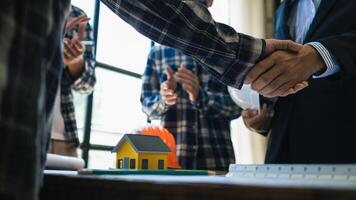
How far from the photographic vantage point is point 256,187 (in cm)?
29

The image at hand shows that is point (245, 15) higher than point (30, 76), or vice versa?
point (245, 15)

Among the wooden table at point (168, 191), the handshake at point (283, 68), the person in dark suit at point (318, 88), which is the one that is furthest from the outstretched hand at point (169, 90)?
the wooden table at point (168, 191)

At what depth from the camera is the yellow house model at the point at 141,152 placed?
77 centimetres

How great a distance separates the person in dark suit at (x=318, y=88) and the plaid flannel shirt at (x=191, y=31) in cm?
8

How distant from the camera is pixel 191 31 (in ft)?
2.22

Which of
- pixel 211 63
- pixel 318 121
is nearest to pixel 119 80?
pixel 318 121

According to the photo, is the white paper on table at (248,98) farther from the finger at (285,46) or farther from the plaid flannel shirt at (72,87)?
the plaid flannel shirt at (72,87)

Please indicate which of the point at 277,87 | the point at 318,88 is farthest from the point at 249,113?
the point at 277,87

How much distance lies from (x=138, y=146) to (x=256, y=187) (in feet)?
1.70

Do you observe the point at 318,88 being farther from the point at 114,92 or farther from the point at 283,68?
the point at 114,92

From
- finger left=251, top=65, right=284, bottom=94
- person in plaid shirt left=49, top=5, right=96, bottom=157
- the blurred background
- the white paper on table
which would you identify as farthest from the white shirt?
finger left=251, top=65, right=284, bottom=94

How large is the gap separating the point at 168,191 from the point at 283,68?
570mm

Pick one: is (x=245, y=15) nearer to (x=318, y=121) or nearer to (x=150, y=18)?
(x=318, y=121)

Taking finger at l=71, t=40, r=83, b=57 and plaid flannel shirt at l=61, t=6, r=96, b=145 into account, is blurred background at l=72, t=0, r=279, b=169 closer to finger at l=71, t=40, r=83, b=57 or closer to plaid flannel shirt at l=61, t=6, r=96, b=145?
plaid flannel shirt at l=61, t=6, r=96, b=145
